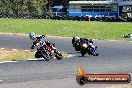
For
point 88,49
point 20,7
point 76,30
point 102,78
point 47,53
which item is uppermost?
point 102,78

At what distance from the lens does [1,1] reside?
307 feet

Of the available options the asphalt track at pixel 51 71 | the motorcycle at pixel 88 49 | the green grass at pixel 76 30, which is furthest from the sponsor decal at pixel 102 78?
the green grass at pixel 76 30

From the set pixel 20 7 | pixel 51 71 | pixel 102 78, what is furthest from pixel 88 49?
pixel 20 7

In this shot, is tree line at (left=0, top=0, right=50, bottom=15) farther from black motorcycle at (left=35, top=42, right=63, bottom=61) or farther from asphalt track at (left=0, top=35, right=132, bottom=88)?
asphalt track at (left=0, top=35, right=132, bottom=88)

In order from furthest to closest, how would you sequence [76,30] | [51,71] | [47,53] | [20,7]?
[20,7] → [76,30] → [47,53] → [51,71]

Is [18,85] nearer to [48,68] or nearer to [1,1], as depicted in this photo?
[48,68]

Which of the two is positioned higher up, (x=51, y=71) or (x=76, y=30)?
(x=51, y=71)

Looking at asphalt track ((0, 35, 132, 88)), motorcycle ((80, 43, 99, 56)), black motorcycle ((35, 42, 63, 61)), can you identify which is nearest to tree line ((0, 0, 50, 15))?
motorcycle ((80, 43, 99, 56))

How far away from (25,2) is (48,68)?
78.5 meters

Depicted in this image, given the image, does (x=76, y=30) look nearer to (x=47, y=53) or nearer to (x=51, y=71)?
(x=47, y=53)

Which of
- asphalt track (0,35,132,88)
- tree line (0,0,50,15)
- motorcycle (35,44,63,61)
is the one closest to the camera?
asphalt track (0,35,132,88)

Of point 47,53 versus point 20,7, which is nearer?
point 47,53

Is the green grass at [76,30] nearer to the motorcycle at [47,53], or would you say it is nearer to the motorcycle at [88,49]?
the motorcycle at [88,49]

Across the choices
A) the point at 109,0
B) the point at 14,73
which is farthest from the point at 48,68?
the point at 109,0
